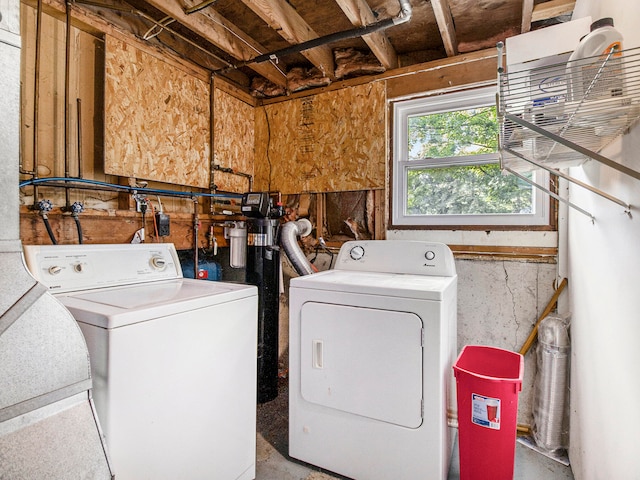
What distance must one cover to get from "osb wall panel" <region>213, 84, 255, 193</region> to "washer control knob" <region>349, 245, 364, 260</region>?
122cm

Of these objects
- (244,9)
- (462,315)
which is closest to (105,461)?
(462,315)

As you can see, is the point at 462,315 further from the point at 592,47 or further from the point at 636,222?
the point at 592,47

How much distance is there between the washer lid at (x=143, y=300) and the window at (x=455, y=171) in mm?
1458

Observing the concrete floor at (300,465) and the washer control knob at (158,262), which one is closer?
the concrete floor at (300,465)

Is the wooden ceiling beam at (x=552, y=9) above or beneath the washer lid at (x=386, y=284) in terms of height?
above

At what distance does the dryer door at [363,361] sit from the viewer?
1.54 meters

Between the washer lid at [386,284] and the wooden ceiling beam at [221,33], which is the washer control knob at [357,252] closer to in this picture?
the washer lid at [386,284]

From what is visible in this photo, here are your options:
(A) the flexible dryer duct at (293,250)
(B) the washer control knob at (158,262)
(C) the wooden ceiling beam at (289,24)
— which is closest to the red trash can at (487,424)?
(A) the flexible dryer duct at (293,250)

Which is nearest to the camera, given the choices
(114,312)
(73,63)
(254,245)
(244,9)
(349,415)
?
(114,312)

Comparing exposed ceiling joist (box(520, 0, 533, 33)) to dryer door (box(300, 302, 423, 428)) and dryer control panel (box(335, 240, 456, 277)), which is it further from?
dryer door (box(300, 302, 423, 428))

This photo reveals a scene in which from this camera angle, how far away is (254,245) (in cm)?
248

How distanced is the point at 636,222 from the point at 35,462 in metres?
1.70

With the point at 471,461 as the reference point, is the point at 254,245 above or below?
above

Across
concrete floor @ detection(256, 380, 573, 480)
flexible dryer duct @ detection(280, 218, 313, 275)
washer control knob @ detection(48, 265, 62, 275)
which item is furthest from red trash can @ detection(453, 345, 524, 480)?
washer control knob @ detection(48, 265, 62, 275)
